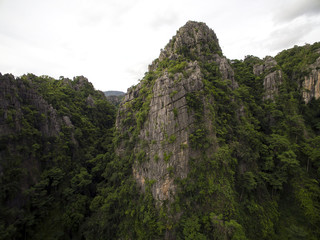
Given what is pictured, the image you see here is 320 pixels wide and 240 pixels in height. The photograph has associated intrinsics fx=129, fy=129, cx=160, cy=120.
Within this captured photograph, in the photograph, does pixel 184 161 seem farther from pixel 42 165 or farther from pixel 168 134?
pixel 42 165

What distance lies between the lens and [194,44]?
34062 millimetres

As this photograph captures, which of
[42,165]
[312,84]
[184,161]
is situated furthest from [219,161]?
[42,165]

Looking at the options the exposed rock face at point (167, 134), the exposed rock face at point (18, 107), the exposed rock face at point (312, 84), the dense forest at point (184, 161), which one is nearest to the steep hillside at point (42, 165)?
the exposed rock face at point (18, 107)

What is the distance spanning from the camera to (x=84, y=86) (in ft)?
181

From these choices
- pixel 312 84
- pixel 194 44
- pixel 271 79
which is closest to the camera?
pixel 312 84

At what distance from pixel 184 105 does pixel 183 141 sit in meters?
6.30

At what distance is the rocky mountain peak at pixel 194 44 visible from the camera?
33000mm

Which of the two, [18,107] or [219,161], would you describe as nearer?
[219,161]

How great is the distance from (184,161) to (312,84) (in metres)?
35.3

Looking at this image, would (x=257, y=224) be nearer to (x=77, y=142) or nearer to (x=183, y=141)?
(x=183, y=141)

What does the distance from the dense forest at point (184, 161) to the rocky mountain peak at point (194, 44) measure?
0.33 m

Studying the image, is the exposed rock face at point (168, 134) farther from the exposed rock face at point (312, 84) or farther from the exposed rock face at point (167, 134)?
the exposed rock face at point (312, 84)

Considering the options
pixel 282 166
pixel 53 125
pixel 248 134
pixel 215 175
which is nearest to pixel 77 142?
pixel 53 125

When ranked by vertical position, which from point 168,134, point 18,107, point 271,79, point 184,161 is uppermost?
point 271,79
